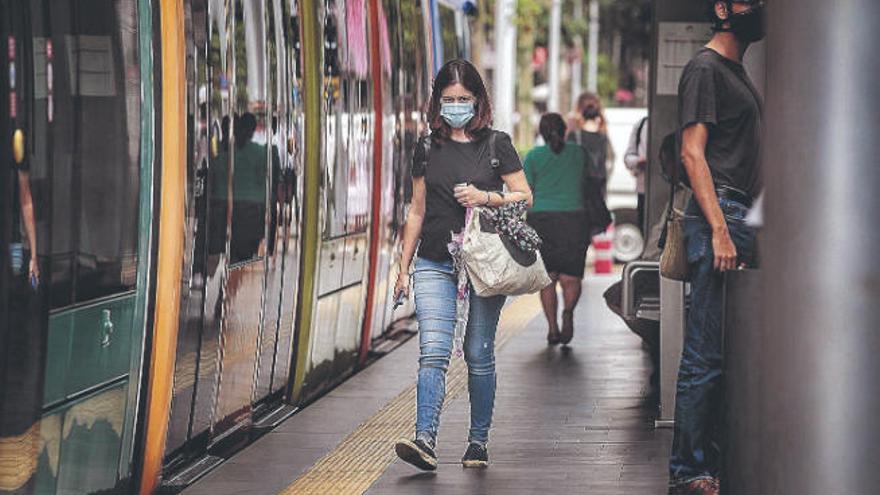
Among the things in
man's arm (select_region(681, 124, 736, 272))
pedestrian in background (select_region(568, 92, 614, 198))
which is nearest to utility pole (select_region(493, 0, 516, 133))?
pedestrian in background (select_region(568, 92, 614, 198))

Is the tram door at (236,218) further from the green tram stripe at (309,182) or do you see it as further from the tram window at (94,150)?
the tram window at (94,150)

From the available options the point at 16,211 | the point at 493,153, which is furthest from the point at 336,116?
the point at 16,211

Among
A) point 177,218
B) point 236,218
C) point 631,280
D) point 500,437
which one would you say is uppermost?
point 177,218

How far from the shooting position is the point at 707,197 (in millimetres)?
7086

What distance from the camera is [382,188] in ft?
41.7

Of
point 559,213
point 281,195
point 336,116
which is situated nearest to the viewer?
point 281,195

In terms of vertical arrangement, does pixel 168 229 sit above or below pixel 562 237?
above

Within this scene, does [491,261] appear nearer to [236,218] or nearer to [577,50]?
[236,218]

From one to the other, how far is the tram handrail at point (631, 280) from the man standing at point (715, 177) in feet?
10.8

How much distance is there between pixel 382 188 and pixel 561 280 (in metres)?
1.78

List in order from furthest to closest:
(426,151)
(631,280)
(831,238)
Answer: (631,280)
(426,151)
(831,238)

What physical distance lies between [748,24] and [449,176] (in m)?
1.60

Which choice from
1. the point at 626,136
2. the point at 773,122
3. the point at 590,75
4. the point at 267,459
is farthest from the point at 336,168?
the point at 590,75

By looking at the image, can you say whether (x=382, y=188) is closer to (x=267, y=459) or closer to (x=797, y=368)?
(x=267, y=459)
